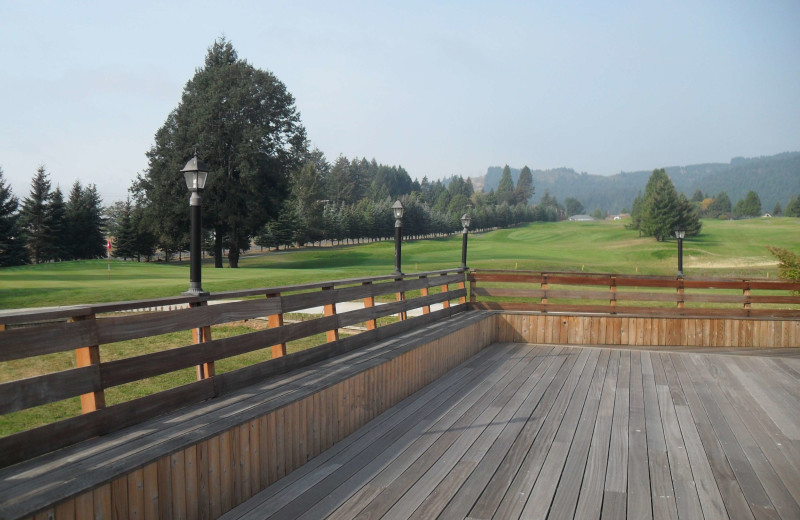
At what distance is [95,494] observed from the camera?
2240mm

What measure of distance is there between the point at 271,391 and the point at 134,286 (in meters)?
16.1

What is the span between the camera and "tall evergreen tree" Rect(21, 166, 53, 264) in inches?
1527

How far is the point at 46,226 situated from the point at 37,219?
0.73 m

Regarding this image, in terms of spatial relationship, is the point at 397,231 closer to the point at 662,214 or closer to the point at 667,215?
the point at 667,215

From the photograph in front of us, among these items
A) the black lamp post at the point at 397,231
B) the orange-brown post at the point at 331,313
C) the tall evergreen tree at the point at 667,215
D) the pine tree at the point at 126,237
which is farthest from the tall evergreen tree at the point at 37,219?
the tall evergreen tree at the point at 667,215

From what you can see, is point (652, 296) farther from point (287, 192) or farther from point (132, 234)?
point (132, 234)

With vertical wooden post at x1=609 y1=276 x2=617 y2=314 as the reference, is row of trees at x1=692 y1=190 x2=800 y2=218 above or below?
above

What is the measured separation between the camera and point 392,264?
34.3 meters

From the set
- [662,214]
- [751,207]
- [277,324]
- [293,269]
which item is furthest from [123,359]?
[751,207]

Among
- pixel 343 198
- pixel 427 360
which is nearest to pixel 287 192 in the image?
pixel 427 360

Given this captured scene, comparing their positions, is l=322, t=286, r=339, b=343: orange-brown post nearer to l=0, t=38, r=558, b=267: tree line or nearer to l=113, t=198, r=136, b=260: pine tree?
l=0, t=38, r=558, b=267: tree line

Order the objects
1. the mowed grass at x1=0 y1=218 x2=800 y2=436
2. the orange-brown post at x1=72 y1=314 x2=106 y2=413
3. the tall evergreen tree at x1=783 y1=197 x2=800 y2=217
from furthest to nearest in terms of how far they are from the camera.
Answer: the tall evergreen tree at x1=783 y1=197 x2=800 y2=217
the mowed grass at x1=0 y1=218 x2=800 y2=436
the orange-brown post at x1=72 y1=314 x2=106 y2=413

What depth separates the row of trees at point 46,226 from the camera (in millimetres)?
36094

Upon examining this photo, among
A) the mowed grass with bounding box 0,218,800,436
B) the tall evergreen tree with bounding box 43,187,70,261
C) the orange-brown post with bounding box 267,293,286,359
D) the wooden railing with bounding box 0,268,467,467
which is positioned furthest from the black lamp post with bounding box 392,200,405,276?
the tall evergreen tree with bounding box 43,187,70,261
